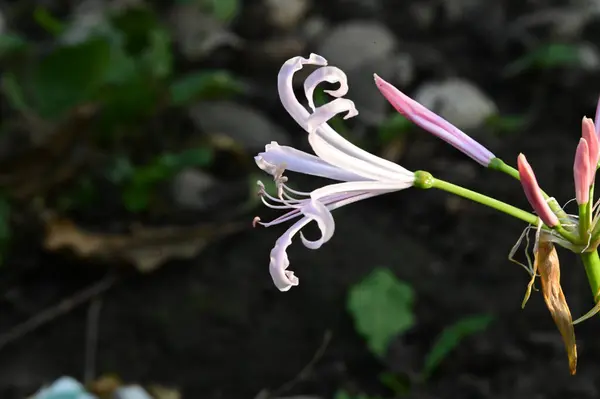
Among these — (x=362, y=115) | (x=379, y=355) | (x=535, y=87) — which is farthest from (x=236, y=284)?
(x=535, y=87)

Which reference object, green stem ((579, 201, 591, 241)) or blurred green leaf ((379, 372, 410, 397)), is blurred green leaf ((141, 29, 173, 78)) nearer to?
blurred green leaf ((379, 372, 410, 397))

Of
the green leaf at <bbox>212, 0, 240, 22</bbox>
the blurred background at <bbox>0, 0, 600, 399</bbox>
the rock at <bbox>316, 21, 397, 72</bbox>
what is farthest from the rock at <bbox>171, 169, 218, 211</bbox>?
the green leaf at <bbox>212, 0, 240, 22</bbox>

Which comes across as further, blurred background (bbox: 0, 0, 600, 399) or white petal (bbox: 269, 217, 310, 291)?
blurred background (bbox: 0, 0, 600, 399)

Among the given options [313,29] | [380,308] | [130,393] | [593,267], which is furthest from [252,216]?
[593,267]

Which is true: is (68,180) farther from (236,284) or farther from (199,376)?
(199,376)

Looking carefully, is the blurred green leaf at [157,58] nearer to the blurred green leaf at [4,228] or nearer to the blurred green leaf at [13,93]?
the blurred green leaf at [13,93]

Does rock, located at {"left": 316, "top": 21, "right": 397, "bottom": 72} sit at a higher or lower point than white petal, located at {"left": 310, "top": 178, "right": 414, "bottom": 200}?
higher

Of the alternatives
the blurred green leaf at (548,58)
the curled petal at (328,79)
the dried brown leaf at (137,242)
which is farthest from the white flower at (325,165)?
the blurred green leaf at (548,58)
